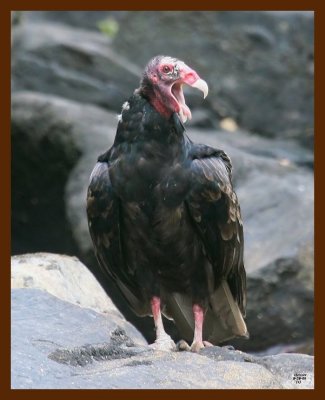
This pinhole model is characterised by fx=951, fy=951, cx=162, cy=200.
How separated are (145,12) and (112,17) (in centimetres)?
336

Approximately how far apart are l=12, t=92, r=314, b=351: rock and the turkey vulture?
231cm

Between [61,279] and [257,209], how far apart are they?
137 inches

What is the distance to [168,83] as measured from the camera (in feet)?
23.2

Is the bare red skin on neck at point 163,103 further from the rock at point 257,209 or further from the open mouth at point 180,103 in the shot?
the rock at point 257,209

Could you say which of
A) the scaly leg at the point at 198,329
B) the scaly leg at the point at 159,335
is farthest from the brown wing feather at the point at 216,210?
the scaly leg at the point at 159,335

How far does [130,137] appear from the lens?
284 inches

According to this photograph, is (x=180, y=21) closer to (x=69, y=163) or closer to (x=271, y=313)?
(x=69, y=163)

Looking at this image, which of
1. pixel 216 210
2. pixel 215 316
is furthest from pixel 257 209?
pixel 216 210

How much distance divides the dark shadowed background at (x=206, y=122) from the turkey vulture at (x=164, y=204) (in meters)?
2.43

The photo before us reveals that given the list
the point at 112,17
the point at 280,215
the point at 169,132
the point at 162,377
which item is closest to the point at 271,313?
the point at 280,215

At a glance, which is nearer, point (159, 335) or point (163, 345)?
point (163, 345)

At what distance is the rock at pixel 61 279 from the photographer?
7621 millimetres

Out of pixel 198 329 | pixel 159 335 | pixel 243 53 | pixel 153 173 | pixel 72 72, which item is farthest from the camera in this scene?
pixel 243 53

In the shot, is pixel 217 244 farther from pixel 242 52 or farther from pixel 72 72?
pixel 242 52
